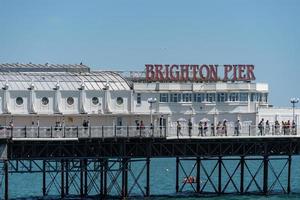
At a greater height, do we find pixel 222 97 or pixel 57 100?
pixel 222 97

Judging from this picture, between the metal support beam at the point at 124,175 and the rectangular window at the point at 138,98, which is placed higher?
the rectangular window at the point at 138,98

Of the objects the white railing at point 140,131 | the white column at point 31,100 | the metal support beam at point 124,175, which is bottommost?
the metal support beam at point 124,175

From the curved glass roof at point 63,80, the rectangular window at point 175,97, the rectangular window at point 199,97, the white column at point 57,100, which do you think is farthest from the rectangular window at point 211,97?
the white column at point 57,100

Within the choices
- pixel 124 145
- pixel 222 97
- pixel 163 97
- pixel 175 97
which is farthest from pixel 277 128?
pixel 124 145

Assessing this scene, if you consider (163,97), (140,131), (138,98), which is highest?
(163,97)

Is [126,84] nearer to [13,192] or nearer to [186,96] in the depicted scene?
[186,96]

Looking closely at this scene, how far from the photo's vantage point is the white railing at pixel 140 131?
303 feet

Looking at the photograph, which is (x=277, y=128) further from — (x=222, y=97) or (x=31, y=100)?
(x=31, y=100)

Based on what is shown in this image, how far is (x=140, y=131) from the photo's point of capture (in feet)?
309

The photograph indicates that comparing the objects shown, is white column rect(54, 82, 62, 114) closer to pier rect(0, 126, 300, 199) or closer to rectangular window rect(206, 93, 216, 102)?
pier rect(0, 126, 300, 199)

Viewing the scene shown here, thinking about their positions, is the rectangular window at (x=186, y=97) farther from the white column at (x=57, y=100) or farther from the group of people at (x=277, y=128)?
the white column at (x=57, y=100)

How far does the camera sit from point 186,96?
103750 mm

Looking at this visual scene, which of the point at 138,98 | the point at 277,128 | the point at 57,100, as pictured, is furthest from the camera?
the point at 138,98

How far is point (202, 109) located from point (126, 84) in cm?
699
